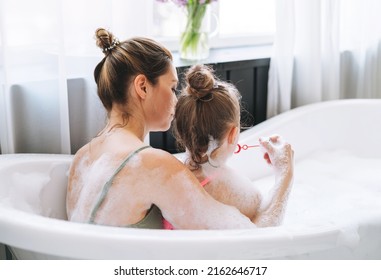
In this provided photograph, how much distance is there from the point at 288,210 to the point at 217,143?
663 mm

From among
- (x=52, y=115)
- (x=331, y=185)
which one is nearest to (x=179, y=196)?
(x=52, y=115)

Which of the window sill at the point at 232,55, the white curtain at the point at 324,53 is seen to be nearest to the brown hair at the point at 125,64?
the window sill at the point at 232,55

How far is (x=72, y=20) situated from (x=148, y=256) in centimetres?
90

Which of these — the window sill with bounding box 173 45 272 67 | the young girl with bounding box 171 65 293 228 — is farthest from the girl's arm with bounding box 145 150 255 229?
the window sill with bounding box 173 45 272 67

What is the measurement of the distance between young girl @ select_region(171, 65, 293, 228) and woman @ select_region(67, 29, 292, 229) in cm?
6

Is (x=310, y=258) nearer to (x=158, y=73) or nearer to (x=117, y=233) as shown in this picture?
(x=117, y=233)

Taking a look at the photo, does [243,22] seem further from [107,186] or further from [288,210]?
[107,186]

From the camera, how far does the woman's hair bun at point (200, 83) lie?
1.45m

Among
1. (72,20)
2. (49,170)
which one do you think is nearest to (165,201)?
(49,170)

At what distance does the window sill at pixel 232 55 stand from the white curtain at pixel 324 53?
4.9 inches

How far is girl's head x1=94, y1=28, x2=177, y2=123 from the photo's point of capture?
57.6 inches

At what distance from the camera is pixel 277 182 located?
1.58 meters

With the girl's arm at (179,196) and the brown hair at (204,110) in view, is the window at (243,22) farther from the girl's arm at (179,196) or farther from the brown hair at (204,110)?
the girl's arm at (179,196)

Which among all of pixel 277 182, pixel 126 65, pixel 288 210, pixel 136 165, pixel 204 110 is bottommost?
pixel 288 210
